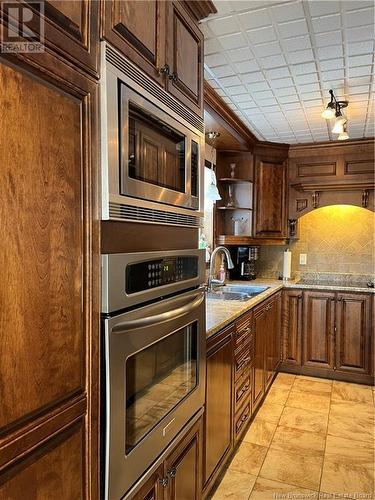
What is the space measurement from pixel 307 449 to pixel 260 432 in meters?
0.34

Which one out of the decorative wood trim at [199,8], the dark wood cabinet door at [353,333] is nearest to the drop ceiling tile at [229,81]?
the decorative wood trim at [199,8]

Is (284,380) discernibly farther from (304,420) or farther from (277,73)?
(277,73)

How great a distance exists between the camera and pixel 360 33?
72.1 inches

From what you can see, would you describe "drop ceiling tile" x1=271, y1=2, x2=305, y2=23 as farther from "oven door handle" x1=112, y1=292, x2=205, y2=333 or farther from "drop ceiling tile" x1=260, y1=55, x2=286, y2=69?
"oven door handle" x1=112, y1=292, x2=205, y2=333

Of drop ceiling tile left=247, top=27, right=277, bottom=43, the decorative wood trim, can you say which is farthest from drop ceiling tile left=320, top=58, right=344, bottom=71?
the decorative wood trim

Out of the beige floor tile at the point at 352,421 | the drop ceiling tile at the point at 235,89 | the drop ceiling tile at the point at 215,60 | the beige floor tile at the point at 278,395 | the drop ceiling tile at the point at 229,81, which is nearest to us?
the drop ceiling tile at the point at 215,60

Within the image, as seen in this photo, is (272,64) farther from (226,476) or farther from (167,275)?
(226,476)

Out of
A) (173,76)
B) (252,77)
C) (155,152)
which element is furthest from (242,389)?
(252,77)

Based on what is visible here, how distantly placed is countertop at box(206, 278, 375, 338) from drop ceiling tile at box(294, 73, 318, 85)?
4.90 ft

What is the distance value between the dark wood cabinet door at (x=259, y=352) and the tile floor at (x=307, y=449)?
200 millimetres

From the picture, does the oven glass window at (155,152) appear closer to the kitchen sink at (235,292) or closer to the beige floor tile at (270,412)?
the kitchen sink at (235,292)

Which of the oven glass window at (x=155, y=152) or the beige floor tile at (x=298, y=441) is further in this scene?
the beige floor tile at (x=298, y=441)

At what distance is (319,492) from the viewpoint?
2.00 metres

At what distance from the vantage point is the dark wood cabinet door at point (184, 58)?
4.33ft
